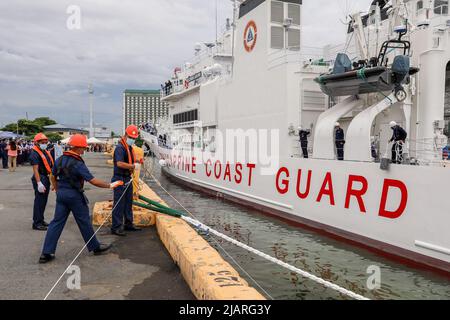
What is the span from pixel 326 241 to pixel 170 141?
45.3 feet

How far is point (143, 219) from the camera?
6902mm

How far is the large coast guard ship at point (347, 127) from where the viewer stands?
5.99m

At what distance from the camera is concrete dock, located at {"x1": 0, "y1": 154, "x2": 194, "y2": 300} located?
395cm

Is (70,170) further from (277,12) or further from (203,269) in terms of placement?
(277,12)

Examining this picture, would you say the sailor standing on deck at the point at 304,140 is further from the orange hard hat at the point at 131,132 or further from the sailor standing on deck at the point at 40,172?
the sailor standing on deck at the point at 40,172

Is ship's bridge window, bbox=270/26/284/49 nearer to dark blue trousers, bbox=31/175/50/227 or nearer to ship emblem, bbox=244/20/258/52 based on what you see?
ship emblem, bbox=244/20/258/52

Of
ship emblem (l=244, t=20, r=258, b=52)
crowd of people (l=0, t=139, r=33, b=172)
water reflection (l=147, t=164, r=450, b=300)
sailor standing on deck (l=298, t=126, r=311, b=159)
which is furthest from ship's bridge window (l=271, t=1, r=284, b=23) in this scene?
crowd of people (l=0, t=139, r=33, b=172)

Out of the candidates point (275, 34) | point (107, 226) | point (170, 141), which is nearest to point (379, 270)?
point (107, 226)

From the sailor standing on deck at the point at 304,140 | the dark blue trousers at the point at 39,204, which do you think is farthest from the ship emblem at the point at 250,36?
the dark blue trousers at the point at 39,204

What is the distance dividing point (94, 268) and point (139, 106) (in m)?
39.4

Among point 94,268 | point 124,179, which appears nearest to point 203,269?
point 94,268

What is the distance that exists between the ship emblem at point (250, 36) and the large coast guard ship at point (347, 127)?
28 mm

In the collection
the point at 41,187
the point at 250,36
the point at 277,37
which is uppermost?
the point at 250,36

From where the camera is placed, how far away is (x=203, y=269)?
3.85m
